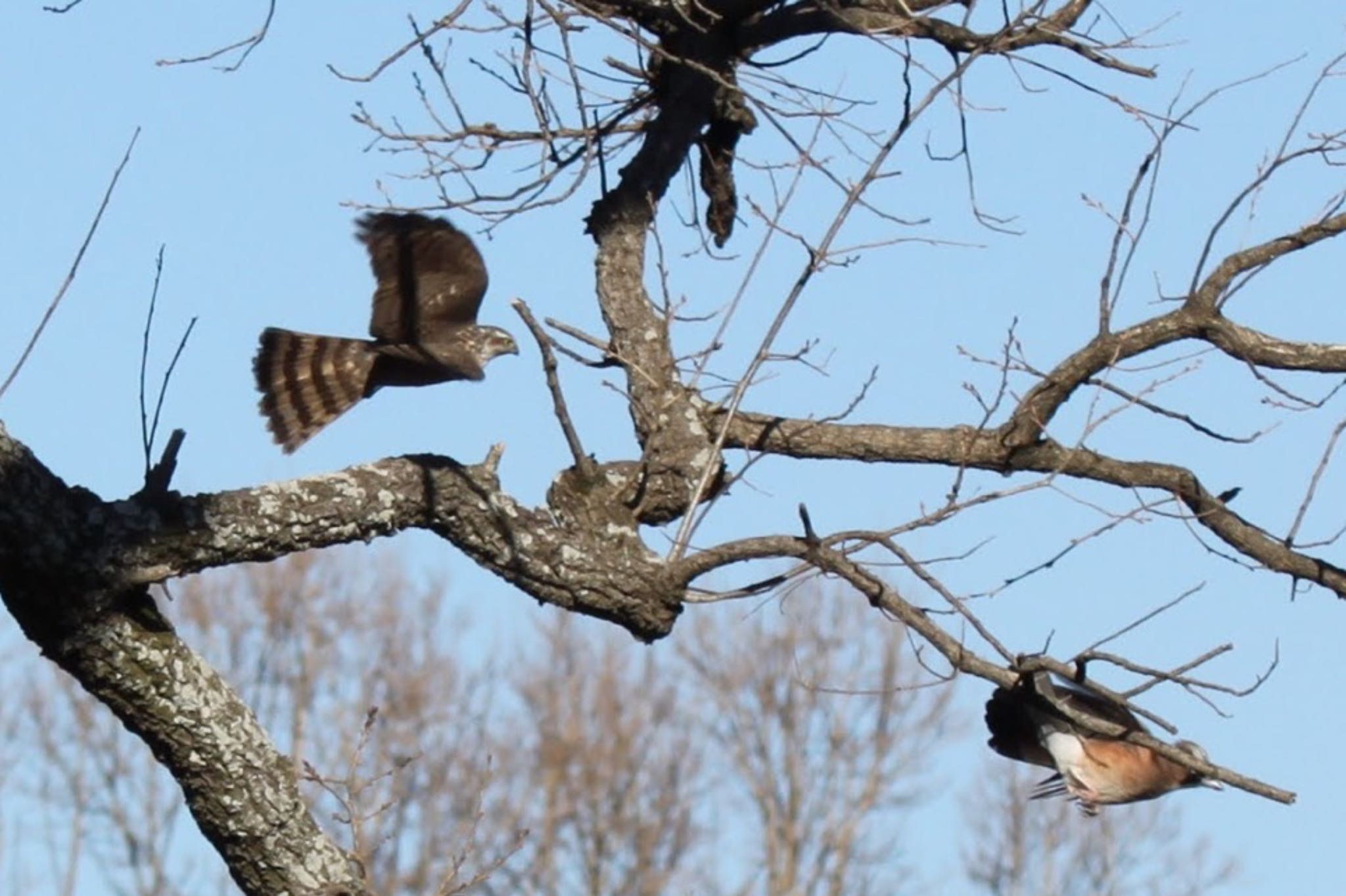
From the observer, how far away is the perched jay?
4211 mm

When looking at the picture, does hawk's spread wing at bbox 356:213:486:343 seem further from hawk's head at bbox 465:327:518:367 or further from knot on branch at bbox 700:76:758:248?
knot on branch at bbox 700:76:758:248

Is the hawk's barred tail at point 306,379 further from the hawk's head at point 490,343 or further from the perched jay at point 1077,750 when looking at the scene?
the perched jay at point 1077,750

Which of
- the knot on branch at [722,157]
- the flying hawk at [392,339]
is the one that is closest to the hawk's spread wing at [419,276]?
the flying hawk at [392,339]

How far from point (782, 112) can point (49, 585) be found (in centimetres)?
204

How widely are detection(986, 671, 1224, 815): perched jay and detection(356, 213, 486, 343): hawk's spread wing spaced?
136 centimetres

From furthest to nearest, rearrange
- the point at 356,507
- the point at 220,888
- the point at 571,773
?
the point at 571,773 → the point at 220,888 → the point at 356,507

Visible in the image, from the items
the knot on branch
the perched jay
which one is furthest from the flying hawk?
the perched jay

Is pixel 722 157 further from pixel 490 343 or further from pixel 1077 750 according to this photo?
pixel 1077 750

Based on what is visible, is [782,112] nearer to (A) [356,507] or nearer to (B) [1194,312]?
(B) [1194,312]

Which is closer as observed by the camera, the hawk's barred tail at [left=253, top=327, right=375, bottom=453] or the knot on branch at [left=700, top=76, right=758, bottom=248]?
the hawk's barred tail at [left=253, top=327, right=375, bottom=453]

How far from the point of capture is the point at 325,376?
487cm

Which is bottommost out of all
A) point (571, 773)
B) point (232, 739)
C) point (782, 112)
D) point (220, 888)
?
point (232, 739)

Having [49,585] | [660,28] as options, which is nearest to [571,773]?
[660,28]

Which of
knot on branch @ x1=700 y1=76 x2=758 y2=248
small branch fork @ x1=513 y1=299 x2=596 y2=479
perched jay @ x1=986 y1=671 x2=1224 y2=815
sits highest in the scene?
knot on branch @ x1=700 y1=76 x2=758 y2=248
